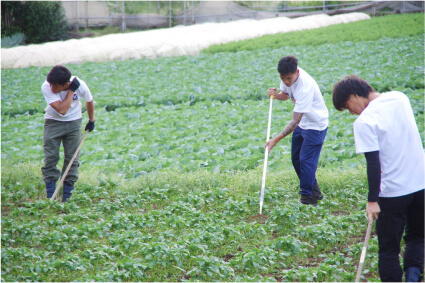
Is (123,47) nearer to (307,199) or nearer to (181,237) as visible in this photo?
(307,199)

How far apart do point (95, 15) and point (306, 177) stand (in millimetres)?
27894

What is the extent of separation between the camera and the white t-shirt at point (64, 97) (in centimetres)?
612

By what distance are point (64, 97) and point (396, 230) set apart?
4.48 meters

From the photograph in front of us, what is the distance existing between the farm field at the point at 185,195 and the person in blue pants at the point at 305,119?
1.37ft

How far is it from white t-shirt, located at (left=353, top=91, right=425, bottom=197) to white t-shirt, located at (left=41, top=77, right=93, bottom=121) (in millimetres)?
4030

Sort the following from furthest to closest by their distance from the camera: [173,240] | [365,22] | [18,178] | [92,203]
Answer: [365,22] → [18,178] → [92,203] → [173,240]

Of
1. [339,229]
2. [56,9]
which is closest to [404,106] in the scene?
[339,229]

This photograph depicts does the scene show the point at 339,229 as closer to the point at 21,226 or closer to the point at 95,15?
the point at 21,226

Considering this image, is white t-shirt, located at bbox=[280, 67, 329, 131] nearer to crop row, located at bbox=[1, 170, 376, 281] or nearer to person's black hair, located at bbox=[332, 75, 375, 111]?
crop row, located at bbox=[1, 170, 376, 281]

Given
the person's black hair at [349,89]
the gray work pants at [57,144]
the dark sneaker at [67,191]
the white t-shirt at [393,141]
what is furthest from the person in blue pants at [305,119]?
the dark sneaker at [67,191]

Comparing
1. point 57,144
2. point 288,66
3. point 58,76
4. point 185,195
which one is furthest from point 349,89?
point 57,144

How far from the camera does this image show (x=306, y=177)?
18.1 feet

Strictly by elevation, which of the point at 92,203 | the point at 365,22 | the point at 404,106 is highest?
the point at 365,22

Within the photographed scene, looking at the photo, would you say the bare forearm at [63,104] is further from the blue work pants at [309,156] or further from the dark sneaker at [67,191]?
the blue work pants at [309,156]
